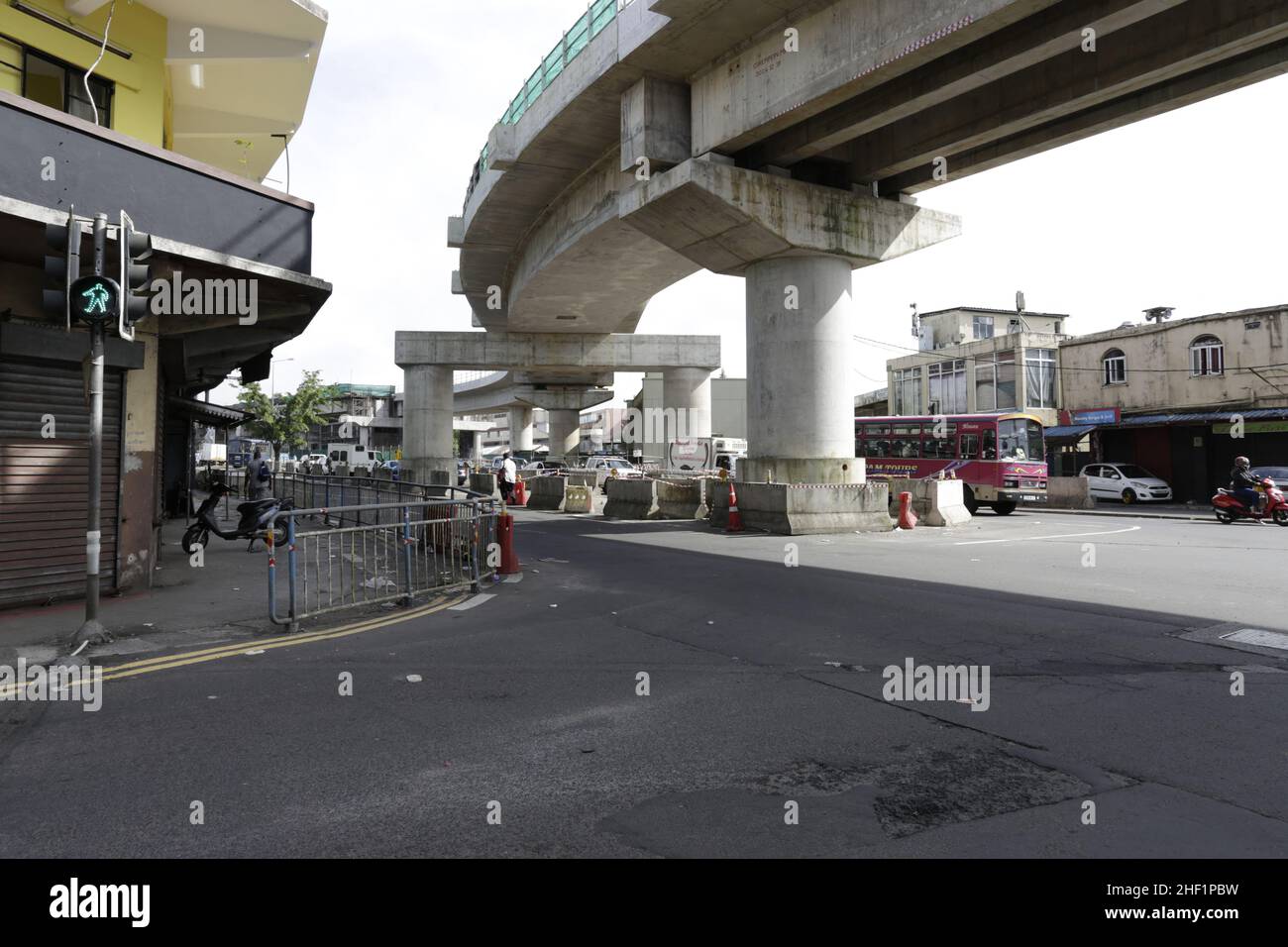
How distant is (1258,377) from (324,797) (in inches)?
1442

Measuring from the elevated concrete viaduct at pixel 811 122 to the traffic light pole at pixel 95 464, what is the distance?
11681 millimetres

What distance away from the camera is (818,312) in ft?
64.3

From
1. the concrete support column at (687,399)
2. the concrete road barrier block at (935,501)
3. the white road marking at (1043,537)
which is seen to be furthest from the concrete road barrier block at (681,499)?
the concrete support column at (687,399)

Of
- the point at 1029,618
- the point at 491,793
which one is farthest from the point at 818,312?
the point at 491,793

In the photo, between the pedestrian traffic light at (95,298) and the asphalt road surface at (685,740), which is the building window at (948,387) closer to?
the asphalt road surface at (685,740)

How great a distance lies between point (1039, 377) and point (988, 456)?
19.1 meters

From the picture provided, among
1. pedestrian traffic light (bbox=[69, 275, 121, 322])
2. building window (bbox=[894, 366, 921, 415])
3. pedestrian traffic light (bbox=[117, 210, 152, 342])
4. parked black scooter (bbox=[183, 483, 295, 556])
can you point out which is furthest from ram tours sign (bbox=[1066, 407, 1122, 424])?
pedestrian traffic light (bbox=[69, 275, 121, 322])

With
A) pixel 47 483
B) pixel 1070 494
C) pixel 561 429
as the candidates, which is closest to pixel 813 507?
pixel 47 483

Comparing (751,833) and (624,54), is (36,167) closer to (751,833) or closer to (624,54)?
(751,833)

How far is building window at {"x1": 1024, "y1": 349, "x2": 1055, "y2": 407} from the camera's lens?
135 ft

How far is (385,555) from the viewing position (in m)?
9.81

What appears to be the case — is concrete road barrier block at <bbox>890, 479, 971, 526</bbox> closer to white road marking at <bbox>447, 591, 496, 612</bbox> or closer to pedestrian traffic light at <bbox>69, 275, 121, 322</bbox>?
white road marking at <bbox>447, 591, 496, 612</bbox>

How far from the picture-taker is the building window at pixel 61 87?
9.97 meters

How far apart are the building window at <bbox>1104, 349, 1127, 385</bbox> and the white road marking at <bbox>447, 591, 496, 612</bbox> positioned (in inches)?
1365
